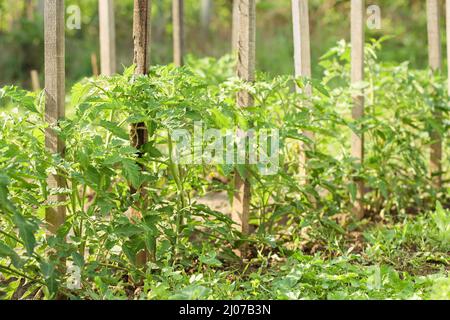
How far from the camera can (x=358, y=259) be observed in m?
3.81

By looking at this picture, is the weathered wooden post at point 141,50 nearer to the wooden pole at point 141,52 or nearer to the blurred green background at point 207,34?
the wooden pole at point 141,52

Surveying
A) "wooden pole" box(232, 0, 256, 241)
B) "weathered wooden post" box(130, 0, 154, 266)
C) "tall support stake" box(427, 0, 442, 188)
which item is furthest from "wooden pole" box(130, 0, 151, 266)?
"tall support stake" box(427, 0, 442, 188)

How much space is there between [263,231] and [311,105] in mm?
854

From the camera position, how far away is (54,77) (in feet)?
11.3

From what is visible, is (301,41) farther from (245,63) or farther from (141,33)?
(141,33)

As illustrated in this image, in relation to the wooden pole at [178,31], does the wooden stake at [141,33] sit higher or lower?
lower

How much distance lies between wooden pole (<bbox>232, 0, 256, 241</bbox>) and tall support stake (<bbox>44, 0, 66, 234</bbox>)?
88 centimetres

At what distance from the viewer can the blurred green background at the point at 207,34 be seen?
1008cm

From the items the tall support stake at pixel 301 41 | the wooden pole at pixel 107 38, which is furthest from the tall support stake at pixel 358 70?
the wooden pole at pixel 107 38

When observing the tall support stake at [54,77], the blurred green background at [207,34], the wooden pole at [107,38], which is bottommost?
the tall support stake at [54,77]

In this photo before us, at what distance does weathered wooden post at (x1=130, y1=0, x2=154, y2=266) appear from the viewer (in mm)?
3549

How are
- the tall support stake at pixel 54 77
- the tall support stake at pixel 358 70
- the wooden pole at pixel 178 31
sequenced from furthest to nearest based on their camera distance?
the wooden pole at pixel 178 31 < the tall support stake at pixel 358 70 < the tall support stake at pixel 54 77

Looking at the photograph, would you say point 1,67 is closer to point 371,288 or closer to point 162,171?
point 162,171

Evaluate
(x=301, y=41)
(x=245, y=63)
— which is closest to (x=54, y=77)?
(x=245, y=63)
